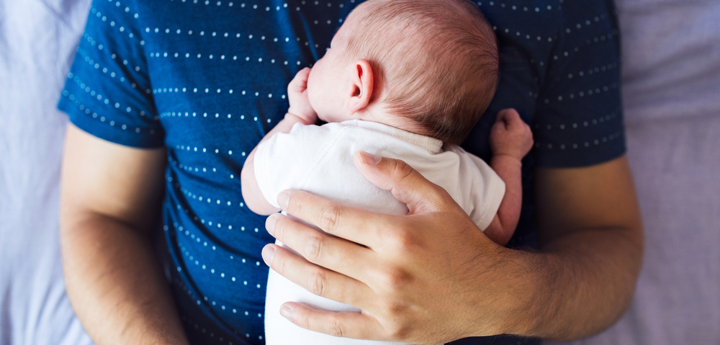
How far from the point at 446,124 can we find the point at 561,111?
0.37m

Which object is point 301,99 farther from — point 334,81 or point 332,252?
point 332,252

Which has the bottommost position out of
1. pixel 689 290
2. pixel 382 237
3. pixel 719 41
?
pixel 689 290

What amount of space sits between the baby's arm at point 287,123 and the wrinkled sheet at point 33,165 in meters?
0.71

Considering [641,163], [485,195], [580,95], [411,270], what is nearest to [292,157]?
[411,270]

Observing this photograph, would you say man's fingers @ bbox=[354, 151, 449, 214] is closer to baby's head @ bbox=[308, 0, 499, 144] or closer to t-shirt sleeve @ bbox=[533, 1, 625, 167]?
baby's head @ bbox=[308, 0, 499, 144]

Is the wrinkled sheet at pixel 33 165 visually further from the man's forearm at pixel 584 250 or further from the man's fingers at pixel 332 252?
the man's forearm at pixel 584 250

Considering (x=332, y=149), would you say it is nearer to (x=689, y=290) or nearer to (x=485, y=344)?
(x=485, y=344)

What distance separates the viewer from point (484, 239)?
2.36ft

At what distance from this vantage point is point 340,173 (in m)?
0.66

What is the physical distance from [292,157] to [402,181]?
0.63 ft

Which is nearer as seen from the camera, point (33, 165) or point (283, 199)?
point (283, 199)

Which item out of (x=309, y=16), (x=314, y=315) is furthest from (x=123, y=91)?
(x=314, y=315)

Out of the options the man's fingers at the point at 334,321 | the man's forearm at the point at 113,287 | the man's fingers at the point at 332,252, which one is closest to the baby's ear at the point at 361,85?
the man's fingers at the point at 332,252

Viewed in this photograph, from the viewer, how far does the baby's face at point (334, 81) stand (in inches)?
28.0
